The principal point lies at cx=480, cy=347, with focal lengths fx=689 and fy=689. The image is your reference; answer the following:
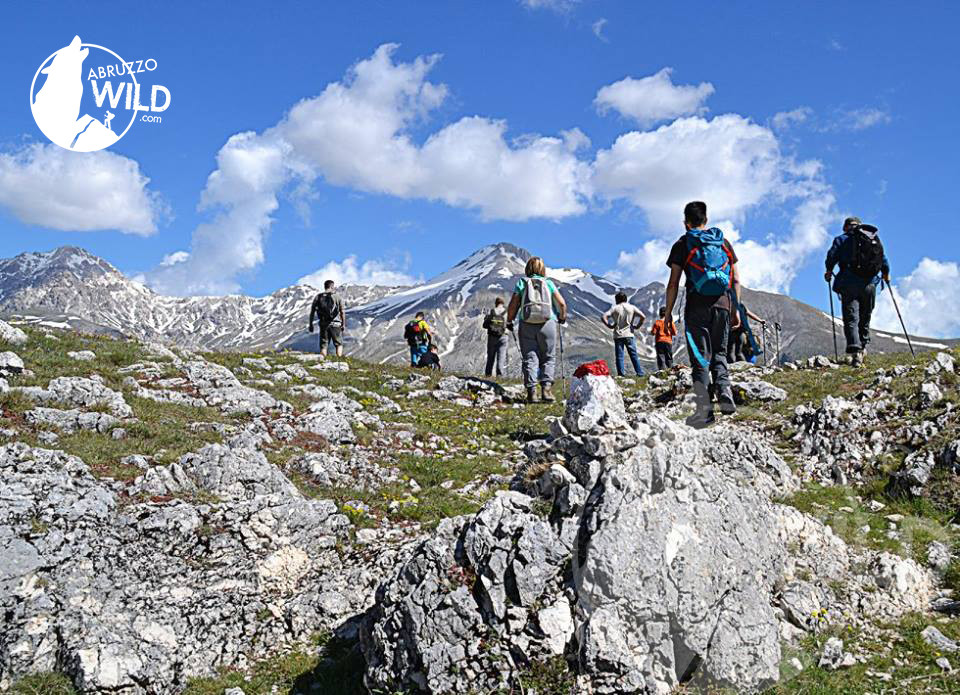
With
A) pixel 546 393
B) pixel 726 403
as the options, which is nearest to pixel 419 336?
pixel 546 393

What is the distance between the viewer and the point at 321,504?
12445mm

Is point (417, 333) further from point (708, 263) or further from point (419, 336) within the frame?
point (708, 263)

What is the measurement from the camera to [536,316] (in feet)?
64.0

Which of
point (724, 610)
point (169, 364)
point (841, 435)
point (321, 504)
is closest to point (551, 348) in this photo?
point (841, 435)

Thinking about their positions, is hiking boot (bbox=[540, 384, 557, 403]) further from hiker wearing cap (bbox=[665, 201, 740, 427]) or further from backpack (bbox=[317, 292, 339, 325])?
backpack (bbox=[317, 292, 339, 325])

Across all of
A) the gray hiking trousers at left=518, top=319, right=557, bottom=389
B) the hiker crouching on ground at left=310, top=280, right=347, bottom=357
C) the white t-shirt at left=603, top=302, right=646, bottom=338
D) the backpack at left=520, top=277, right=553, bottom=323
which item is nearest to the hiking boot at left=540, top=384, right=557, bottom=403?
the gray hiking trousers at left=518, top=319, right=557, bottom=389

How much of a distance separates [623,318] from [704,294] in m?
15.3

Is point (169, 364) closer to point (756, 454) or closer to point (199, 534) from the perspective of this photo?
point (199, 534)

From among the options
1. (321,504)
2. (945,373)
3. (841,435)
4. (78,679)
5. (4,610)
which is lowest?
(78,679)

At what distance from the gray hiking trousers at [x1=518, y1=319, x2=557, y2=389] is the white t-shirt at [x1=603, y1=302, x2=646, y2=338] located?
21.7ft

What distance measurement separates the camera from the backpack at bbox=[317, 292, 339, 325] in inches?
1110

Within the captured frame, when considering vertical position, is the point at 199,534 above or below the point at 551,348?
below

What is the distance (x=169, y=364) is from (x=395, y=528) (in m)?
10.7

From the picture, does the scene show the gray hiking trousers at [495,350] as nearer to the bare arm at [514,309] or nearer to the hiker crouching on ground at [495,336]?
the hiker crouching on ground at [495,336]
